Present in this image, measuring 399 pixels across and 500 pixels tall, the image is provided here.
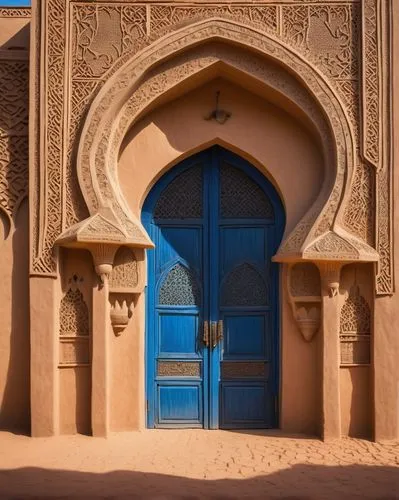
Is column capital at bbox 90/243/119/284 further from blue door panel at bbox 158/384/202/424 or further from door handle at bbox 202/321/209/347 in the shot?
blue door panel at bbox 158/384/202/424

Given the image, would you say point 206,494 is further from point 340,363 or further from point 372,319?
point 372,319

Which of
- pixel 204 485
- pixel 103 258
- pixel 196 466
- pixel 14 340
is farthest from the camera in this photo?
pixel 14 340

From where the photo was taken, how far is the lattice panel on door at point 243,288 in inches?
231

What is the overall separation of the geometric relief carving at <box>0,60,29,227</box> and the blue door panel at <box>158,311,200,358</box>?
1926mm

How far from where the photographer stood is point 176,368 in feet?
19.2

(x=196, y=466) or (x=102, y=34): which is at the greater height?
(x=102, y=34)

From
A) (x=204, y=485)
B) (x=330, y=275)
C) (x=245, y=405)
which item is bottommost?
(x=204, y=485)

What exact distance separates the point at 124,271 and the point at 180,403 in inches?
Result: 59.9

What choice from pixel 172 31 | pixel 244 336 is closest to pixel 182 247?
pixel 244 336

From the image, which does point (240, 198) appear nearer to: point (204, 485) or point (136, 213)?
point (136, 213)

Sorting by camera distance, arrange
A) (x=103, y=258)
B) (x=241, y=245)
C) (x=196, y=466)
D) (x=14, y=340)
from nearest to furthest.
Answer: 1. (x=196, y=466)
2. (x=103, y=258)
3. (x=14, y=340)
4. (x=241, y=245)

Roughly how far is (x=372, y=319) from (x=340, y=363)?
53cm

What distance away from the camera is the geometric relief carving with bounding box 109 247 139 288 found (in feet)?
18.3

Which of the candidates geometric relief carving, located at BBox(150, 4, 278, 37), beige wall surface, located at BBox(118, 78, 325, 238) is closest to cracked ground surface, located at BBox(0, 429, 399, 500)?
beige wall surface, located at BBox(118, 78, 325, 238)
